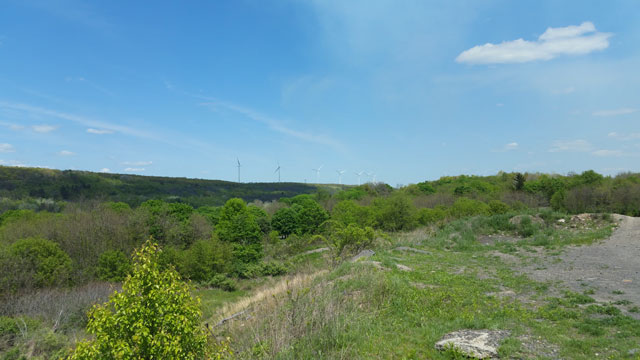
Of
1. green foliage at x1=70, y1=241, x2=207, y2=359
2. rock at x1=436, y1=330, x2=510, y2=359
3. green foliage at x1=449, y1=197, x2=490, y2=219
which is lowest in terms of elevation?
rock at x1=436, y1=330, x2=510, y2=359

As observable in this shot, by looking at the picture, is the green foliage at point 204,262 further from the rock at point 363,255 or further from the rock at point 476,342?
the rock at point 476,342

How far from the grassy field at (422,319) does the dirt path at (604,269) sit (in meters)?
0.67

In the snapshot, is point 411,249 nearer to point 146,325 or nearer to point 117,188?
point 146,325

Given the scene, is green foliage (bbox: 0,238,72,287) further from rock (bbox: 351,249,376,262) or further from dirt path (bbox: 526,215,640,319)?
dirt path (bbox: 526,215,640,319)

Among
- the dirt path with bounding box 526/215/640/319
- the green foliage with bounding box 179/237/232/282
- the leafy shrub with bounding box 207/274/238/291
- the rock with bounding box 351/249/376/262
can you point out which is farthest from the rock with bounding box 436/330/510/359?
the green foliage with bounding box 179/237/232/282

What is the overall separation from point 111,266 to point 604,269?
80.2ft

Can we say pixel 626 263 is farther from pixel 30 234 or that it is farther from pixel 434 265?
pixel 30 234

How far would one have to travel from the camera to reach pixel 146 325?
16.3ft

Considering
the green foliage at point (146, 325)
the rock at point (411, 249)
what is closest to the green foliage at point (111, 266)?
the rock at point (411, 249)

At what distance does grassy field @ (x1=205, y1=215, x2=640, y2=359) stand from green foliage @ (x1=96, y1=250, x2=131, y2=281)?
16253 millimetres

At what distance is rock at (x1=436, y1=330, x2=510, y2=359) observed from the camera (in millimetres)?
5502

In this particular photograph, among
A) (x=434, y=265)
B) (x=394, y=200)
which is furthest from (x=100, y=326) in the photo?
(x=394, y=200)

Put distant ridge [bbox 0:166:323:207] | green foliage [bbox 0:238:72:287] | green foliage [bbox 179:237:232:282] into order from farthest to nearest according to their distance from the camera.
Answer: distant ridge [bbox 0:166:323:207] → green foliage [bbox 179:237:232:282] → green foliage [bbox 0:238:72:287]

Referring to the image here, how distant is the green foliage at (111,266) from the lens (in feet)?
70.9
